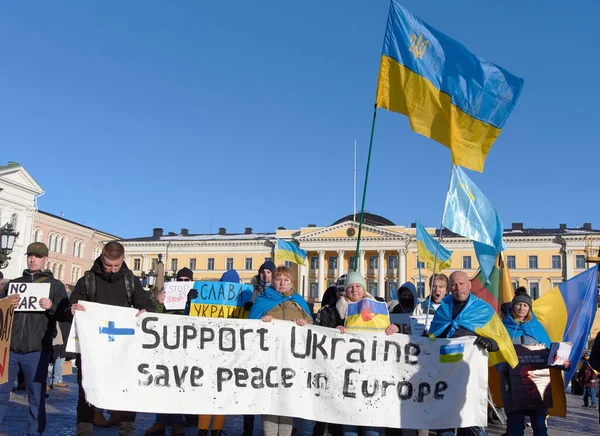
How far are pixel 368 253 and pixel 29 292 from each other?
72.7 metres

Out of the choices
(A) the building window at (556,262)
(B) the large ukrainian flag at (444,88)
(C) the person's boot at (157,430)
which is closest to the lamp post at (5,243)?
(C) the person's boot at (157,430)

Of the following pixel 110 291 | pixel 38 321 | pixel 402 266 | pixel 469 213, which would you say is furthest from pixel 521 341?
pixel 402 266

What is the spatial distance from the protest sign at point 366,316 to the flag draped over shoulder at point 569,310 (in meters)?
4.08

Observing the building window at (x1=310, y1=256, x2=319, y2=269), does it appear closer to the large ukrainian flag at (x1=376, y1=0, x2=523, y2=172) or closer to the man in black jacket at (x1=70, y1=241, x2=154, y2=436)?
the large ukrainian flag at (x1=376, y1=0, x2=523, y2=172)

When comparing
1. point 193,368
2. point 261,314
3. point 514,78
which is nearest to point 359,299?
point 261,314

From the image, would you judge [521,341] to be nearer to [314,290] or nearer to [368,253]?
[368,253]

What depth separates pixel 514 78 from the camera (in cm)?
799

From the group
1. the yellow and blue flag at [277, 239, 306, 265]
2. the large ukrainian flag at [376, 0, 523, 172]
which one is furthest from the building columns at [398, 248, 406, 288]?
the large ukrainian flag at [376, 0, 523, 172]

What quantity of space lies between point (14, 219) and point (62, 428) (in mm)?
61244

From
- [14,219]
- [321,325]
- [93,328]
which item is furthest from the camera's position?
[14,219]

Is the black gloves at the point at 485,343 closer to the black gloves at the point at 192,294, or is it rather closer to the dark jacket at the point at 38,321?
the black gloves at the point at 192,294

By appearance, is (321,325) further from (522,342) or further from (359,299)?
(522,342)

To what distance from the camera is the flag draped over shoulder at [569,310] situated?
9.30 m

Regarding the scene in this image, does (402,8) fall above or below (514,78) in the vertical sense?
above
